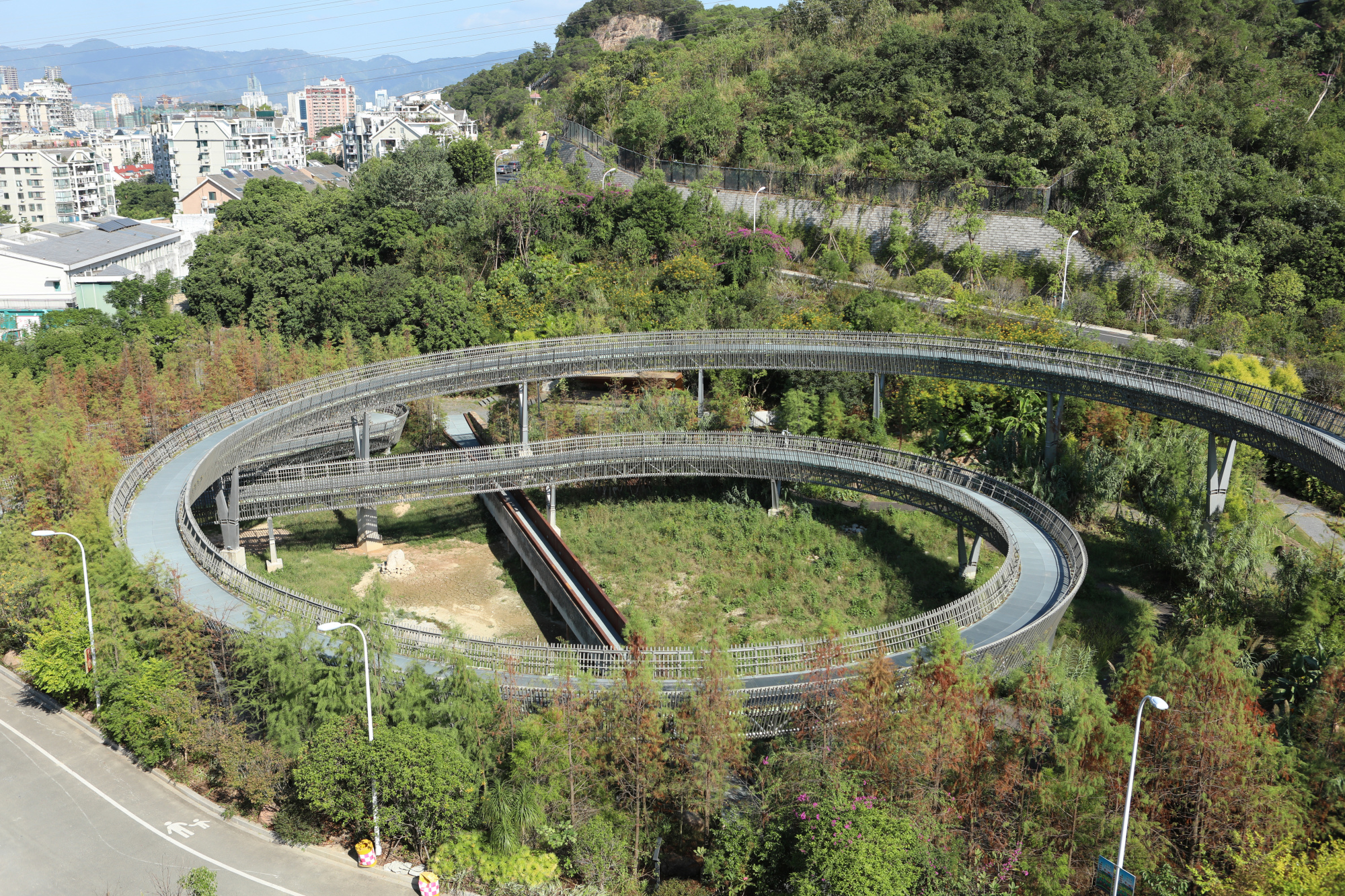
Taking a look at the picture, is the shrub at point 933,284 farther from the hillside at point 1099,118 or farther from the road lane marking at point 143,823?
the road lane marking at point 143,823

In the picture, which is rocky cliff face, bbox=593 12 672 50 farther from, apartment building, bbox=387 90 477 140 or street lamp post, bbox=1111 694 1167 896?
street lamp post, bbox=1111 694 1167 896

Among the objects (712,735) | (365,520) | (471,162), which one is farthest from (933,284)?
(712,735)

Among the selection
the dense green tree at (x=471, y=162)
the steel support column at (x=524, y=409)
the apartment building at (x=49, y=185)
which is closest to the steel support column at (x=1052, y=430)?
the steel support column at (x=524, y=409)

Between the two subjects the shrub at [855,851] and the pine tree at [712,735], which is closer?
the shrub at [855,851]

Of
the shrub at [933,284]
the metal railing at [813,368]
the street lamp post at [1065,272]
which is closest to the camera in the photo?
the metal railing at [813,368]

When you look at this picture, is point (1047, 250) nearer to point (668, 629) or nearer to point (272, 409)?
point (668, 629)

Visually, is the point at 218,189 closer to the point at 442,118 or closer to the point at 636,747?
the point at 442,118

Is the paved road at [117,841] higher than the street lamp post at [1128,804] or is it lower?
lower
